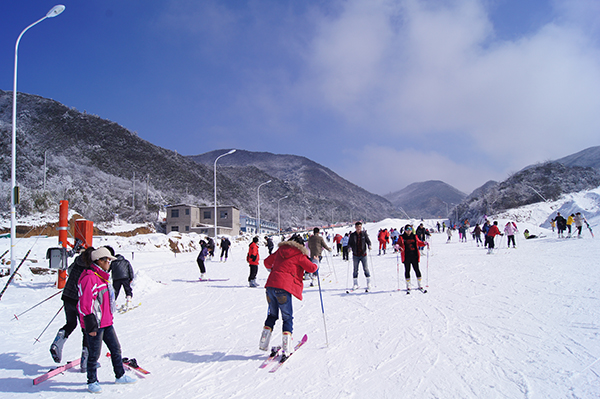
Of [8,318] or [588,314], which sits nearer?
[588,314]

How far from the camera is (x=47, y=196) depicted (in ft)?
135

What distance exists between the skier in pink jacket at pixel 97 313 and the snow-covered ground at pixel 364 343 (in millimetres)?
254

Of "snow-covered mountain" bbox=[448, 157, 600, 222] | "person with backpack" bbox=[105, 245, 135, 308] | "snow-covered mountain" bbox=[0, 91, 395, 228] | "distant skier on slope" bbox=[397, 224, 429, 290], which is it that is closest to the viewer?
"person with backpack" bbox=[105, 245, 135, 308]

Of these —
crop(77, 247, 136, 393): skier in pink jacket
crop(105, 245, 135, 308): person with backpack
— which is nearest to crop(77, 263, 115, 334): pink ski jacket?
crop(77, 247, 136, 393): skier in pink jacket

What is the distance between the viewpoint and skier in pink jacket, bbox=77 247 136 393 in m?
4.03

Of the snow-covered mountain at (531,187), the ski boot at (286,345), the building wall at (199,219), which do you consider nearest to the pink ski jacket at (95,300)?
the ski boot at (286,345)

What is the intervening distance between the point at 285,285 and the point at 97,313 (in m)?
2.33

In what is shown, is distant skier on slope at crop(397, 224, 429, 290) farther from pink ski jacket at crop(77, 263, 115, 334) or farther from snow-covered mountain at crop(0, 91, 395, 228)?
snow-covered mountain at crop(0, 91, 395, 228)

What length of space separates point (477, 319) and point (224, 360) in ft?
15.0

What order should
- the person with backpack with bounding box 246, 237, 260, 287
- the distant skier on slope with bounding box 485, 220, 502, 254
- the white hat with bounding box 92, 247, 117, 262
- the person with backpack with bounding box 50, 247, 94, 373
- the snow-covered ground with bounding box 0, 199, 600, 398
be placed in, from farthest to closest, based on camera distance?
1. the distant skier on slope with bounding box 485, 220, 502, 254
2. the person with backpack with bounding box 246, 237, 260, 287
3. the person with backpack with bounding box 50, 247, 94, 373
4. the white hat with bounding box 92, 247, 117, 262
5. the snow-covered ground with bounding box 0, 199, 600, 398

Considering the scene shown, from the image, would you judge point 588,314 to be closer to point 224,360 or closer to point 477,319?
point 477,319

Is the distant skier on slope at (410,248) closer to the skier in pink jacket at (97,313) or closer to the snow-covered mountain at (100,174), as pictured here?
the skier in pink jacket at (97,313)

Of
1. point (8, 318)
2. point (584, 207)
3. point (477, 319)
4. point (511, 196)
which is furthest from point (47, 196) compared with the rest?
point (511, 196)

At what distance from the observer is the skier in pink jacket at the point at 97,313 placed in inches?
159
